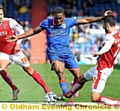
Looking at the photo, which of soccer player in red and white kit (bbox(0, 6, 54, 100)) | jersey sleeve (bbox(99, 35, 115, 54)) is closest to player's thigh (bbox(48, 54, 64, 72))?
soccer player in red and white kit (bbox(0, 6, 54, 100))

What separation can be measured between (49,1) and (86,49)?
5531 mm

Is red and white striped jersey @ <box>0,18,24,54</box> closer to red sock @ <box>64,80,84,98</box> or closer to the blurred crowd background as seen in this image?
red sock @ <box>64,80,84,98</box>

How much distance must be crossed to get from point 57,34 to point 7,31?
1107mm

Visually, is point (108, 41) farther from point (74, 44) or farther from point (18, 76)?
point (74, 44)

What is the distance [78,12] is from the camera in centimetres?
2814

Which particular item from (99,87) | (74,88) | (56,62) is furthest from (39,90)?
(99,87)

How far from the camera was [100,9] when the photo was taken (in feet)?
95.1

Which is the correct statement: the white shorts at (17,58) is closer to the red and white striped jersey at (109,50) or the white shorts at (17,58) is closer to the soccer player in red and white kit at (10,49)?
the soccer player in red and white kit at (10,49)

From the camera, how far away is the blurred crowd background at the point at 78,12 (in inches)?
1003

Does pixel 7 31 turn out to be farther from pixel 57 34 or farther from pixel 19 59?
pixel 57 34

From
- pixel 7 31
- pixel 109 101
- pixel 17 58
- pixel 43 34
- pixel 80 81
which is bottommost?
pixel 43 34

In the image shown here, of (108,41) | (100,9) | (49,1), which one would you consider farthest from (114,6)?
(108,41)

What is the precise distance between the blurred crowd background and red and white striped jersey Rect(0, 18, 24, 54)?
1553 centimetres

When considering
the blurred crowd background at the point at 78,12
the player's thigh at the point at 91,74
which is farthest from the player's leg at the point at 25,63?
the blurred crowd background at the point at 78,12
